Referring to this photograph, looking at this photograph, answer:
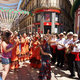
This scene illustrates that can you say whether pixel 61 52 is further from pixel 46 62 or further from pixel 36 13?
pixel 36 13

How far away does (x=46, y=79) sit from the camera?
345 centimetres

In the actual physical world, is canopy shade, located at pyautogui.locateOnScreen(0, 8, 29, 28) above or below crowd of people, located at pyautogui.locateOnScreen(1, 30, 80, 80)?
above

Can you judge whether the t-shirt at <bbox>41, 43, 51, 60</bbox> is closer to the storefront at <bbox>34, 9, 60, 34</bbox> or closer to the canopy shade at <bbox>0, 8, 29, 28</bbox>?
the canopy shade at <bbox>0, 8, 29, 28</bbox>

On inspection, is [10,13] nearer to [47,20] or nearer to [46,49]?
[47,20]

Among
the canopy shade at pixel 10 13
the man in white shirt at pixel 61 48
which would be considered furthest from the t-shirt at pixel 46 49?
the canopy shade at pixel 10 13

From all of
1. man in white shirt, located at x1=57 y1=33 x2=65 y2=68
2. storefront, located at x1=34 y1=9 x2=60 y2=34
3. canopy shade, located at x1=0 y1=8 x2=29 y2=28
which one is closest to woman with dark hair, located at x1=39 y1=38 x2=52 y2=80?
man in white shirt, located at x1=57 y1=33 x2=65 y2=68

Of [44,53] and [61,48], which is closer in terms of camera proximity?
[44,53]

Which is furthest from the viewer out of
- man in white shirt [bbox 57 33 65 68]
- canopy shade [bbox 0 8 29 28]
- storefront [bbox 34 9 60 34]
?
storefront [bbox 34 9 60 34]

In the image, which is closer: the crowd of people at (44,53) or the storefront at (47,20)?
the crowd of people at (44,53)

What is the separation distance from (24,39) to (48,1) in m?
18.2

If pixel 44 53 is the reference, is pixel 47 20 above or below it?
above

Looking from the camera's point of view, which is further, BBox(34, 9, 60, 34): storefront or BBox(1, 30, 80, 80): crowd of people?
BBox(34, 9, 60, 34): storefront

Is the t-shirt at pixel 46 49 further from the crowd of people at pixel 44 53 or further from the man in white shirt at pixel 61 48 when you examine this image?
the man in white shirt at pixel 61 48

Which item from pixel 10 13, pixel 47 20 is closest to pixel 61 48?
pixel 10 13
